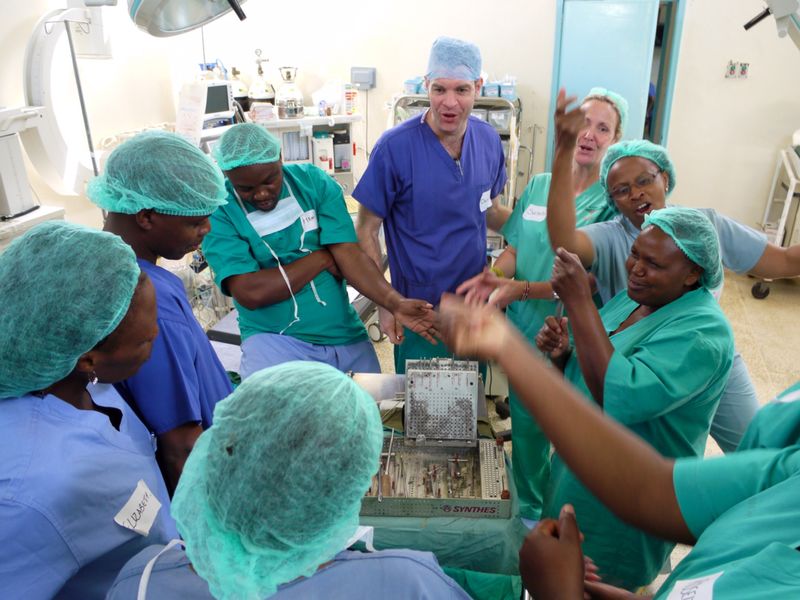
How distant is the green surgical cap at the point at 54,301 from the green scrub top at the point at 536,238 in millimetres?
1481

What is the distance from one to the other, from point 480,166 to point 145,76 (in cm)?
309

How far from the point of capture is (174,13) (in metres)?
1.50

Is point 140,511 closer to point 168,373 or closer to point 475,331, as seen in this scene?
point 168,373

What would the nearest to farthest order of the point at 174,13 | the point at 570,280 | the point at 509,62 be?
the point at 570,280
the point at 174,13
the point at 509,62

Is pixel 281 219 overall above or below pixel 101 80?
below

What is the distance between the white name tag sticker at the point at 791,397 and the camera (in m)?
0.81

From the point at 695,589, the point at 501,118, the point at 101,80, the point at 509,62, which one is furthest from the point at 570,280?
the point at 509,62

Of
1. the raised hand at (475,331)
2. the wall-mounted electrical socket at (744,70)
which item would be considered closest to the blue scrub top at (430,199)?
the raised hand at (475,331)

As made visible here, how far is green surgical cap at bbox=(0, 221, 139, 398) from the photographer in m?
0.86

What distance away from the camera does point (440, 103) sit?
207cm

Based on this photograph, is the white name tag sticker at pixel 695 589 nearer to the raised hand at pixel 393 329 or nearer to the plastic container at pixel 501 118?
the raised hand at pixel 393 329

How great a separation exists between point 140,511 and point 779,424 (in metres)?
1.06

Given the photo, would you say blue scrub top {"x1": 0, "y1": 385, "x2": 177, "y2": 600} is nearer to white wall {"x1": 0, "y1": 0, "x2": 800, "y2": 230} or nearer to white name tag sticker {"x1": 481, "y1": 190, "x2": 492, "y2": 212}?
white name tag sticker {"x1": 481, "y1": 190, "x2": 492, "y2": 212}

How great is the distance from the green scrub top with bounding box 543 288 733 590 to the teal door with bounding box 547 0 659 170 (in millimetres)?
2828
